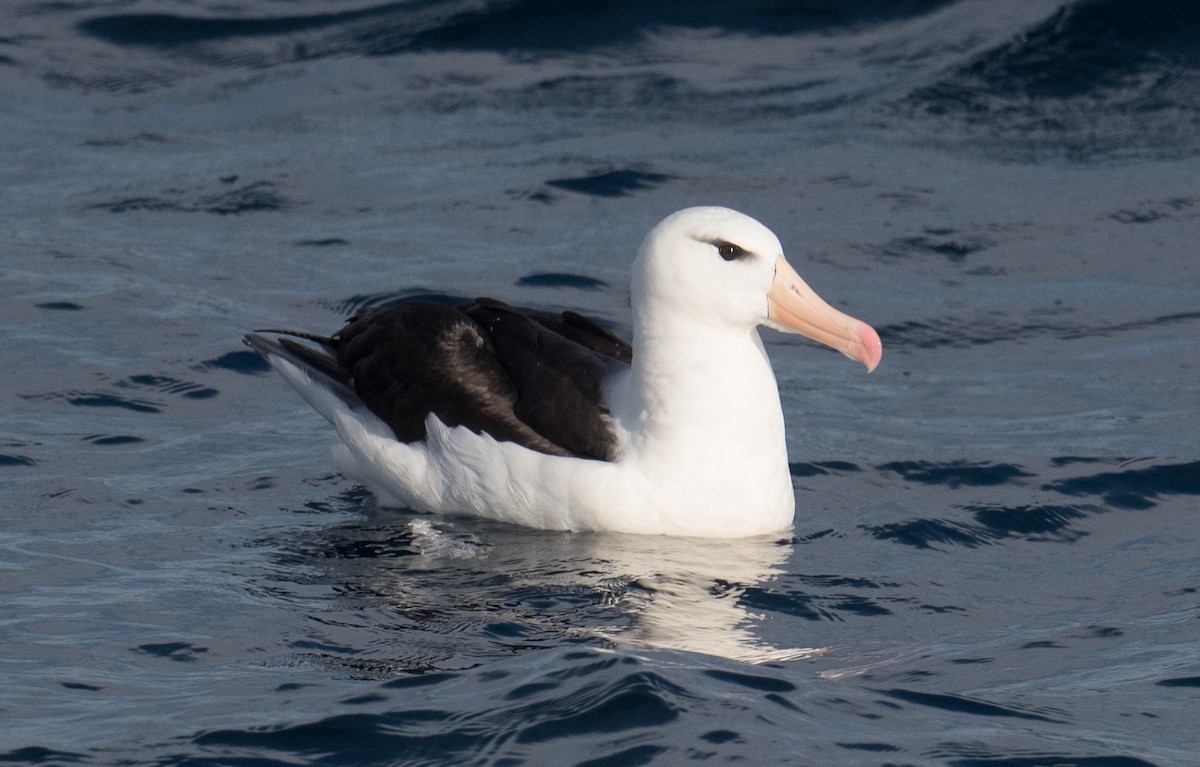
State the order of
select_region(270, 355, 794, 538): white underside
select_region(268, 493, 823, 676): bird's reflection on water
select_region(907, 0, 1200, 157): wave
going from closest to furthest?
select_region(268, 493, 823, 676): bird's reflection on water → select_region(270, 355, 794, 538): white underside → select_region(907, 0, 1200, 157): wave

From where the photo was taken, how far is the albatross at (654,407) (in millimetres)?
8352

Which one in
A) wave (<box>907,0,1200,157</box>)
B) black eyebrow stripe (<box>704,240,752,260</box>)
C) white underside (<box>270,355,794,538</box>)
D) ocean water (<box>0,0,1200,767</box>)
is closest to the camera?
ocean water (<box>0,0,1200,767</box>)

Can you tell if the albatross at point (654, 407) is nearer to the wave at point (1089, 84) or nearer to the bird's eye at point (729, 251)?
the bird's eye at point (729, 251)

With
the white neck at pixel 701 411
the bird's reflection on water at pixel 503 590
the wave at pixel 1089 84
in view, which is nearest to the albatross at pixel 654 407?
the white neck at pixel 701 411

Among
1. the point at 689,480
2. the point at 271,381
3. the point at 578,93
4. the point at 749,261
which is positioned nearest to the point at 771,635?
the point at 689,480

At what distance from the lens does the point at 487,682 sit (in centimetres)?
639

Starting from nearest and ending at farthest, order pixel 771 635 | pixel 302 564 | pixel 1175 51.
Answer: pixel 771 635, pixel 302 564, pixel 1175 51

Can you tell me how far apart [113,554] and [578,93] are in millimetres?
10637

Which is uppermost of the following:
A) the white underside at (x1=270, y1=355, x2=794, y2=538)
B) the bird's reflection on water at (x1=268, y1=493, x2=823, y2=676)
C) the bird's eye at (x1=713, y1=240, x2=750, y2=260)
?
the bird's eye at (x1=713, y1=240, x2=750, y2=260)

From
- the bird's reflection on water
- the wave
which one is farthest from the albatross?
the wave

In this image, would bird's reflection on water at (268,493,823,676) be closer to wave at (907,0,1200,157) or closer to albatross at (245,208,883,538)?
albatross at (245,208,883,538)

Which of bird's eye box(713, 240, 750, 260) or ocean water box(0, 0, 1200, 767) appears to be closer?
ocean water box(0, 0, 1200, 767)

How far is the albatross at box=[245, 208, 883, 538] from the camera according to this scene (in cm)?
835

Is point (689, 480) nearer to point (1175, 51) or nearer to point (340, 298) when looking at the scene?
point (340, 298)
